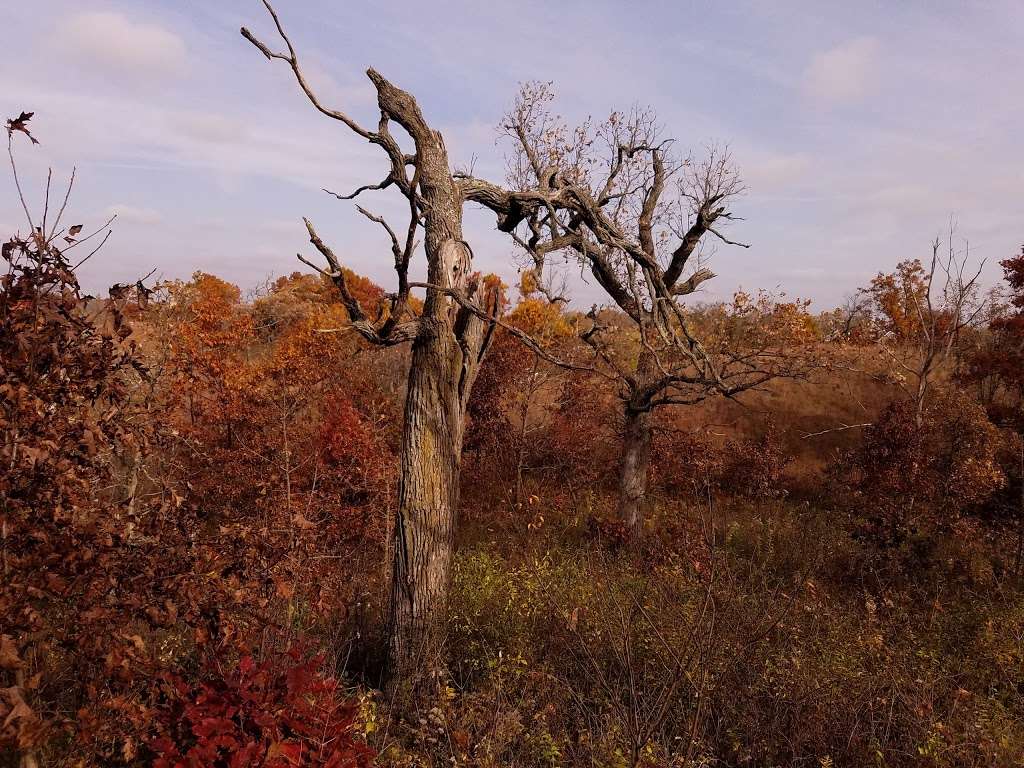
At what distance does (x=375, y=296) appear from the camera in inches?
1560

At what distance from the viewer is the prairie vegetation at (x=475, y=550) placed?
3.58m

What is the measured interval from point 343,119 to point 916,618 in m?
10.8

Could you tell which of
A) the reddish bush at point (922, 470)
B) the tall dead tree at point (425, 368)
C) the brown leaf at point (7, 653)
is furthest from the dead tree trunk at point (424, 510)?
the reddish bush at point (922, 470)

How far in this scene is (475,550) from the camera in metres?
12.0

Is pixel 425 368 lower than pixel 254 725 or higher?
higher

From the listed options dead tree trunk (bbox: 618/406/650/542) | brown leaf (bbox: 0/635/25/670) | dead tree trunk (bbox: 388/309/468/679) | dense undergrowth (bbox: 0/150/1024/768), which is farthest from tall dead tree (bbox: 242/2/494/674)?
dead tree trunk (bbox: 618/406/650/542)

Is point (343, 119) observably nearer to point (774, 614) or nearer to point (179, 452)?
point (774, 614)

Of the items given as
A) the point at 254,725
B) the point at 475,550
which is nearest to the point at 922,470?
the point at 475,550

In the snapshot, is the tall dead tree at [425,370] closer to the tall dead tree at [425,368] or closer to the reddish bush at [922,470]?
the tall dead tree at [425,368]

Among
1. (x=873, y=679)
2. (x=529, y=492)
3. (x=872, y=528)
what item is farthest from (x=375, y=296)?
(x=873, y=679)

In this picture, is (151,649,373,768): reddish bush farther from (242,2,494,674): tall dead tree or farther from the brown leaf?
(242,2,494,674): tall dead tree

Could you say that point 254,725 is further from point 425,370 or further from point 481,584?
point 481,584

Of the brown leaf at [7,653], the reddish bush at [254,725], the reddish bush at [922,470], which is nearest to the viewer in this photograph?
the brown leaf at [7,653]

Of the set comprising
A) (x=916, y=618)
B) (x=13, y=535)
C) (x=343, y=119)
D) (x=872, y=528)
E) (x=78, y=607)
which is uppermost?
(x=343, y=119)
